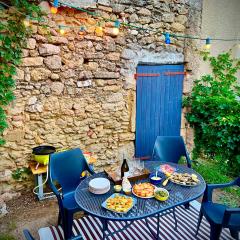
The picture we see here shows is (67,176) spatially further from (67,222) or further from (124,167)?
(124,167)

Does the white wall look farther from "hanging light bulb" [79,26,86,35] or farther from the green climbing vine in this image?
the green climbing vine

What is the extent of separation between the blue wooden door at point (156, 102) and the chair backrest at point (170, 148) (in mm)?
879

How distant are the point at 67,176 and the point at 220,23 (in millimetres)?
4562

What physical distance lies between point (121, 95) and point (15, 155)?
73.0 inches

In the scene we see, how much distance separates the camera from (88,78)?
391 cm

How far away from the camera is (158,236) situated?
279 centimetres

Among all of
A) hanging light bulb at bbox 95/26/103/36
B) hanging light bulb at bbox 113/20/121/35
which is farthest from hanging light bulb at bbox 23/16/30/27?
hanging light bulb at bbox 113/20/121/35

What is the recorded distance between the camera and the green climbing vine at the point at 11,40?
3.22 metres

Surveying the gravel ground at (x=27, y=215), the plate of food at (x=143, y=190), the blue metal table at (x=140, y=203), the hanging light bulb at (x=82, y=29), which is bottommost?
the gravel ground at (x=27, y=215)

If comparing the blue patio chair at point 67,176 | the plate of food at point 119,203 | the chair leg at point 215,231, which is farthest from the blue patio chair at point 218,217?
the blue patio chair at point 67,176

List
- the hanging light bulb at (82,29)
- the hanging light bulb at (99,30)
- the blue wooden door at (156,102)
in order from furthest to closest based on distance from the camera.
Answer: the blue wooden door at (156,102)
the hanging light bulb at (99,30)
the hanging light bulb at (82,29)

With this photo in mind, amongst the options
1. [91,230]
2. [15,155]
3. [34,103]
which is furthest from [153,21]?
[91,230]

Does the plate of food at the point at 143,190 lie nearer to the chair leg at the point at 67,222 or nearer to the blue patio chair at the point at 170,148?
the chair leg at the point at 67,222

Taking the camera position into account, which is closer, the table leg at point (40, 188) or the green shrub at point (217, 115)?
the table leg at point (40, 188)
